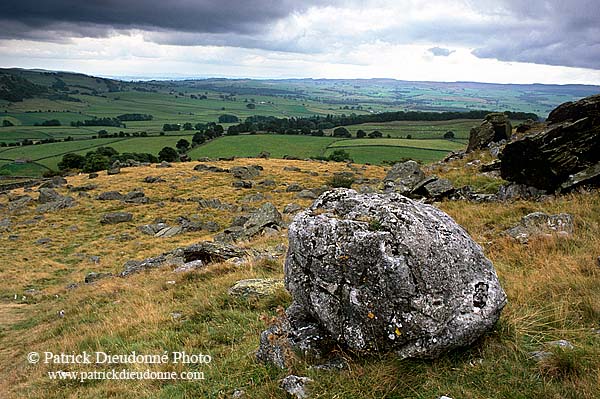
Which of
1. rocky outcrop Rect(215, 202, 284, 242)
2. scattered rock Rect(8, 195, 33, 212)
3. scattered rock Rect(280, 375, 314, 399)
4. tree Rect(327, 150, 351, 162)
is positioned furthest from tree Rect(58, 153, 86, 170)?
scattered rock Rect(280, 375, 314, 399)

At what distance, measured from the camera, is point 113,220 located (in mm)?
44625

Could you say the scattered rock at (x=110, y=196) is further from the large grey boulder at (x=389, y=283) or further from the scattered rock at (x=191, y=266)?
the large grey boulder at (x=389, y=283)

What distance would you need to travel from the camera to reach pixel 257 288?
1113 cm

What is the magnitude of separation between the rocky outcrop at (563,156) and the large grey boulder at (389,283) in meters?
13.2

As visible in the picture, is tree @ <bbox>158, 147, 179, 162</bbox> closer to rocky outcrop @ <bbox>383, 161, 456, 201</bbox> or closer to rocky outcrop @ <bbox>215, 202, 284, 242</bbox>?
rocky outcrop @ <bbox>215, 202, 284, 242</bbox>

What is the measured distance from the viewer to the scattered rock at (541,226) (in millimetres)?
11812

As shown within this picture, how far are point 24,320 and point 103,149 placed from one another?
10828cm

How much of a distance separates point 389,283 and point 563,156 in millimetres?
14841

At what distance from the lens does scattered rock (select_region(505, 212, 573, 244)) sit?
465 inches

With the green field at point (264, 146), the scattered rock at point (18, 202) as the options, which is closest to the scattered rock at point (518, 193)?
the scattered rock at point (18, 202)

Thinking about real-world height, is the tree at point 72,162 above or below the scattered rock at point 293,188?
below

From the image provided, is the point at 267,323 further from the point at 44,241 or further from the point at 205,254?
the point at 44,241

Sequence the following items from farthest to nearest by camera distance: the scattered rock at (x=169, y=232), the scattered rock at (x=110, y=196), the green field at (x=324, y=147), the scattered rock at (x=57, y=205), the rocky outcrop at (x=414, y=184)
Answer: the green field at (x=324, y=147) < the scattered rock at (x=110, y=196) < the scattered rock at (x=57, y=205) < the scattered rock at (x=169, y=232) < the rocky outcrop at (x=414, y=184)

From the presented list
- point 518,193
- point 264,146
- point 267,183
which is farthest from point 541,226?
point 264,146
